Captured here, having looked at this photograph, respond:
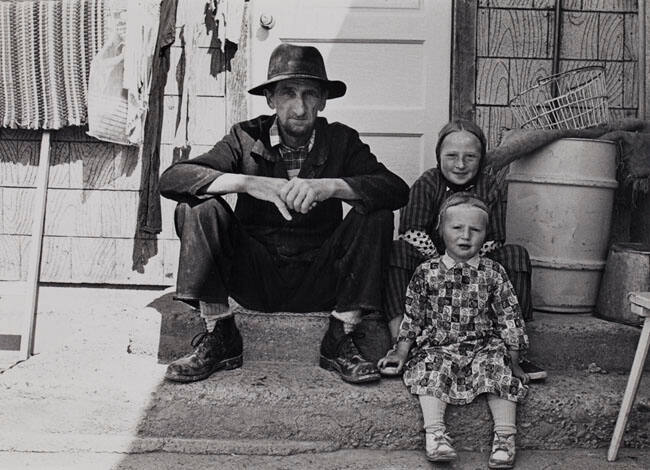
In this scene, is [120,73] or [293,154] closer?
[293,154]

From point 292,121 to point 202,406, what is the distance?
3.89 ft

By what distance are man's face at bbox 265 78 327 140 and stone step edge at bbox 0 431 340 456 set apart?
1.26 m

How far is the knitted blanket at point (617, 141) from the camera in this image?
323 centimetres

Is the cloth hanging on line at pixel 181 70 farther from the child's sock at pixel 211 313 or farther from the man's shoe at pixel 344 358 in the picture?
the man's shoe at pixel 344 358

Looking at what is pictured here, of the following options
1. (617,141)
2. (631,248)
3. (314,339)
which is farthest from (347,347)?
(617,141)

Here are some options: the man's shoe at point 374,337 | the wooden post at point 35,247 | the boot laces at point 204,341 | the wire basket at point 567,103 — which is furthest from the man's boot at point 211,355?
→ the wire basket at point 567,103

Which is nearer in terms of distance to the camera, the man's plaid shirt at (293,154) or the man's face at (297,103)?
the man's face at (297,103)

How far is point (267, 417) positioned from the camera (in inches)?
102

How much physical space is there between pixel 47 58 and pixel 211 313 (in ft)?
5.93

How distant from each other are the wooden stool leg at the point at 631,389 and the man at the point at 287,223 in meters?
0.89

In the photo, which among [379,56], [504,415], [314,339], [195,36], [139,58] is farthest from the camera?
[379,56]

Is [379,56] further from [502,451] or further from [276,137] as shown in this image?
[502,451]

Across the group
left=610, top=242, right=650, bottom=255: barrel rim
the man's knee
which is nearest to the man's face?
the man's knee

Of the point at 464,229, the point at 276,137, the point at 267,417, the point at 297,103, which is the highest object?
the point at 297,103
